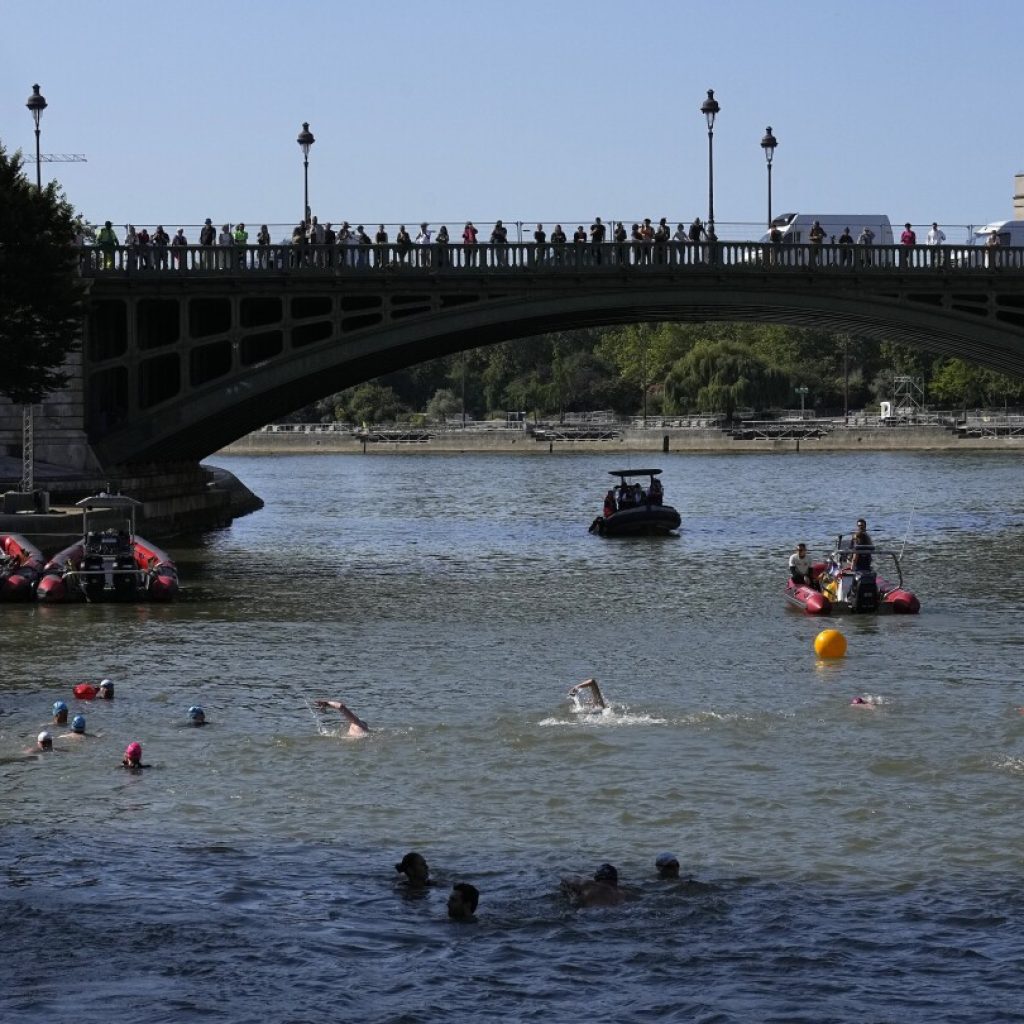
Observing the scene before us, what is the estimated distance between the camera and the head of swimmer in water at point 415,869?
24.5 meters

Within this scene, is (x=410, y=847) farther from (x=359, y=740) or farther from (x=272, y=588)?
(x=272, y=588)

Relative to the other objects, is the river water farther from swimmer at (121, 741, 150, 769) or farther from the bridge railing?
the bridge railing

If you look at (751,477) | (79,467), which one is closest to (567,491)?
(751,477)

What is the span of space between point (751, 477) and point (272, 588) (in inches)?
3345

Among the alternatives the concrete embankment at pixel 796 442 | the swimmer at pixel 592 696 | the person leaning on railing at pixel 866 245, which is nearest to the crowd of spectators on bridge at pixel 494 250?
the person leaning on railing at pixel 866 245

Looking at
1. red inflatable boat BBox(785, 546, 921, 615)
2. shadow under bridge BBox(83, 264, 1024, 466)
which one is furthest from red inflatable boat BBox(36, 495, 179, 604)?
red inflatable boat BBox(785, 546, 921, 615)

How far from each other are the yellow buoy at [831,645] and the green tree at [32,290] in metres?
31.7

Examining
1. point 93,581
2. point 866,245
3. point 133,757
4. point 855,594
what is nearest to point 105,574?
point 93,581

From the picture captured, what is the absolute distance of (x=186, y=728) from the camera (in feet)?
114

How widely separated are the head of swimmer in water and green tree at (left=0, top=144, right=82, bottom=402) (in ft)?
143

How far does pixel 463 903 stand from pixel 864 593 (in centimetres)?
2745

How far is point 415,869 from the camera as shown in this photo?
24.5 m

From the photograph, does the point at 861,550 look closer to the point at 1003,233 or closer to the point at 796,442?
the point at 1003,233

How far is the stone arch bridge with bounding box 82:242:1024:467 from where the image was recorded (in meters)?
68.7
